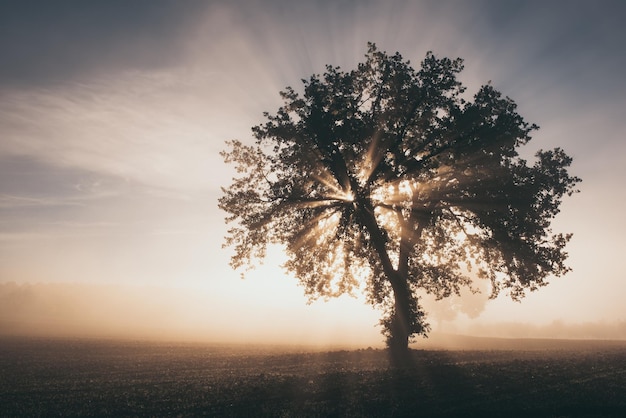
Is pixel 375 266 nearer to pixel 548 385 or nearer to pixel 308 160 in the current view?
pixel 308 160

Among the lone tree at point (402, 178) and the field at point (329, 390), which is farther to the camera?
the lone tree at point (402, 178)

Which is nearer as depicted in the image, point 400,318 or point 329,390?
point 329,390

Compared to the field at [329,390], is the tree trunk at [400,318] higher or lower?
higher

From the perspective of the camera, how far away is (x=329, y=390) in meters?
14.5

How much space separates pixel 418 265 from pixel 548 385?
13515mm

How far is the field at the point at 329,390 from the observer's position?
468 inches

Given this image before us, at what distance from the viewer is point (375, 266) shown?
27.9 m

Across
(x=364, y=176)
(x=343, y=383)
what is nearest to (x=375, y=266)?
(x=364, y=176)

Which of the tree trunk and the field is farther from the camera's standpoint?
the tree trunk

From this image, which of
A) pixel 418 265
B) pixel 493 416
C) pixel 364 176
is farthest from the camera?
pixel 418 265

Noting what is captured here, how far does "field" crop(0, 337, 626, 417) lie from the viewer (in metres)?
11.9

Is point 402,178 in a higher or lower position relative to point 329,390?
higher

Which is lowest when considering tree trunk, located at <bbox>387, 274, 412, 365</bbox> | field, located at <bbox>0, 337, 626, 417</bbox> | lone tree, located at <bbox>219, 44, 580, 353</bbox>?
field, located at <bbox>0, 337, 626, 417</bbox>

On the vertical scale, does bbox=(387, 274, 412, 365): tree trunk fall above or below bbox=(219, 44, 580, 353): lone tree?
below
